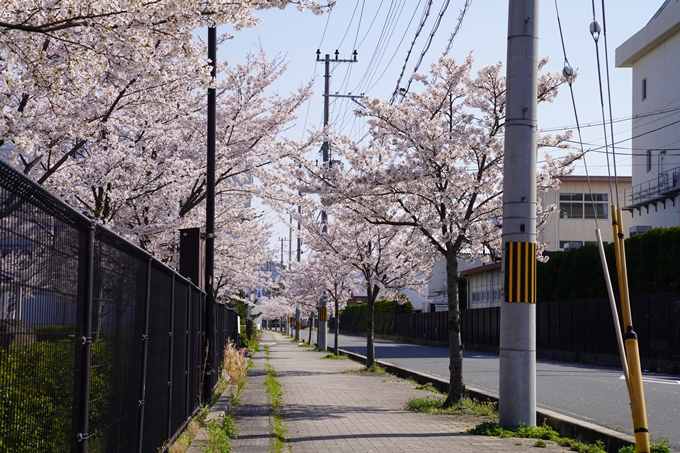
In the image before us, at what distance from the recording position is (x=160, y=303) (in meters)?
7.68

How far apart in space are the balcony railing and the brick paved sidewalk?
2393 centimetres

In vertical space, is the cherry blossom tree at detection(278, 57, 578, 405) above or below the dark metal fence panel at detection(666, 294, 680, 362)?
above

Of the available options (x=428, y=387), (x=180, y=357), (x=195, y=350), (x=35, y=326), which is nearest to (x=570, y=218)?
(x=428, y=387)

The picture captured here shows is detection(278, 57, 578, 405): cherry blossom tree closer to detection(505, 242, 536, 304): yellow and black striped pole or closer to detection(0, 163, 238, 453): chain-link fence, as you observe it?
detection(505, 242, 536, 304): yellow and black striped pole

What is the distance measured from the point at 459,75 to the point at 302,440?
24.5ft

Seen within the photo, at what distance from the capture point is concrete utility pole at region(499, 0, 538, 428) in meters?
9.88

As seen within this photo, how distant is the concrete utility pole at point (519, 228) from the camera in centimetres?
988

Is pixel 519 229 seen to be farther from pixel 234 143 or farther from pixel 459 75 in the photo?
pixel 234 143

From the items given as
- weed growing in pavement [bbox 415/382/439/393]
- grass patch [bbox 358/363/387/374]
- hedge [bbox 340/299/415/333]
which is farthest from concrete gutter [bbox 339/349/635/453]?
hedge [bbox 340/299/415/333]

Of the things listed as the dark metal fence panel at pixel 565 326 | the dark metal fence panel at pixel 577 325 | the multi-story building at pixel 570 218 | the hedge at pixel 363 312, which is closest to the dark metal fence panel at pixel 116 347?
the dark metal fence panel at pixel 577 325

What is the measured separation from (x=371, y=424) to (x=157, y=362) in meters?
4.73

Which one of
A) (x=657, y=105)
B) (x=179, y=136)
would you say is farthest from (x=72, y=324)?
(x=657, y=105)

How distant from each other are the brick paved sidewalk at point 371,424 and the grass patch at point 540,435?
133 millimetres

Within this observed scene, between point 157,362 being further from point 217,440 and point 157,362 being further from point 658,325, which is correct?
point 658,325
